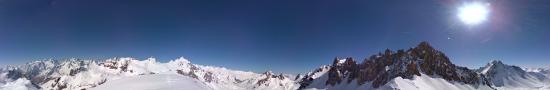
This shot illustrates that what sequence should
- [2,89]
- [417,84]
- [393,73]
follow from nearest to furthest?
[2,89] < [417,84] < [393,73]

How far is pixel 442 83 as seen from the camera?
608 feet

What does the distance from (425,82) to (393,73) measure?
1053 centimetres

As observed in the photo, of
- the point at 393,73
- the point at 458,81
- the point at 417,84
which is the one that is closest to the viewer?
the point at 417,84

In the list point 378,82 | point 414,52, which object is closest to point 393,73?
point 378,82

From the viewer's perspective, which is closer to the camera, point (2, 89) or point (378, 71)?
point (2, 89)

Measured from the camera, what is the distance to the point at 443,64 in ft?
649

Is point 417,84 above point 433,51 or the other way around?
the other way around

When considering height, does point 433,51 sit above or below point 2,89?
above

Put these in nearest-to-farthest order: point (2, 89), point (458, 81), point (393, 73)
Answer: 1. point (2, 89)
2. point (393, 73)
3. point (458, 81)

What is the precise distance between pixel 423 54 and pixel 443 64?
788 cm

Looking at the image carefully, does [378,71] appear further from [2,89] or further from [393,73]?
[2,89]

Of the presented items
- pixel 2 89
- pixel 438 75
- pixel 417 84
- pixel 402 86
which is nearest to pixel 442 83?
pixel 438 75

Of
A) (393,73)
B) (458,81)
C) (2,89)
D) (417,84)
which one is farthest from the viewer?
(458,81)

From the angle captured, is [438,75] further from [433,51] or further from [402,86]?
[402,86]
